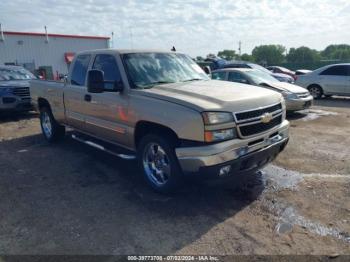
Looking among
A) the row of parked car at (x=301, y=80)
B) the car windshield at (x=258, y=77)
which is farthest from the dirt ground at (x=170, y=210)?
the car windshield at (x=258, y=77)

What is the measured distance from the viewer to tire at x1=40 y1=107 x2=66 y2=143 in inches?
293

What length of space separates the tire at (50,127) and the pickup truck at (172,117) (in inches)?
58.7

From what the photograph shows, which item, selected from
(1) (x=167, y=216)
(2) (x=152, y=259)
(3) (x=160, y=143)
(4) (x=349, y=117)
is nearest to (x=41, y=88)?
(3) (x=160, y=143)

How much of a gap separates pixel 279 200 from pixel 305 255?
119 centimetres

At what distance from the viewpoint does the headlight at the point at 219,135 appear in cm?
368

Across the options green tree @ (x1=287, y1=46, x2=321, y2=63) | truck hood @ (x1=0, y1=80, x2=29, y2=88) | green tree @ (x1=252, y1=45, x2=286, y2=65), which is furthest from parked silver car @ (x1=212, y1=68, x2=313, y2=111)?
green tree @ (x1=252, y1=45, x2=286, y2=65)

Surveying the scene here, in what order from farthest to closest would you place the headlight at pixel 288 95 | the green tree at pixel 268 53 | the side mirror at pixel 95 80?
the green tree at pixel 268 53
the headlight at pixel 288 95
the side mirror at pixel 95 80

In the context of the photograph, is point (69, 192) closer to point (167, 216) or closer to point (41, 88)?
point (167, 216)

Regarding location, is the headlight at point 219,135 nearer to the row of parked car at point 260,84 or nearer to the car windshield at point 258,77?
the row of parked car at point 260,84

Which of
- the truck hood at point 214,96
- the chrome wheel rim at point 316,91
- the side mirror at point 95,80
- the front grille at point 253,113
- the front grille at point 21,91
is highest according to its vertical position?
the side mirror at point 95,80

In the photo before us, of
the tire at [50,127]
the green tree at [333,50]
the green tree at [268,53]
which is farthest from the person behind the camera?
the green tree at [333,50]

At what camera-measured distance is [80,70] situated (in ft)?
19.8

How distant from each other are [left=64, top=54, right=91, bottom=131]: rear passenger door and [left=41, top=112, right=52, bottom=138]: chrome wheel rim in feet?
4.57

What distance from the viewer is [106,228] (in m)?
3.68
